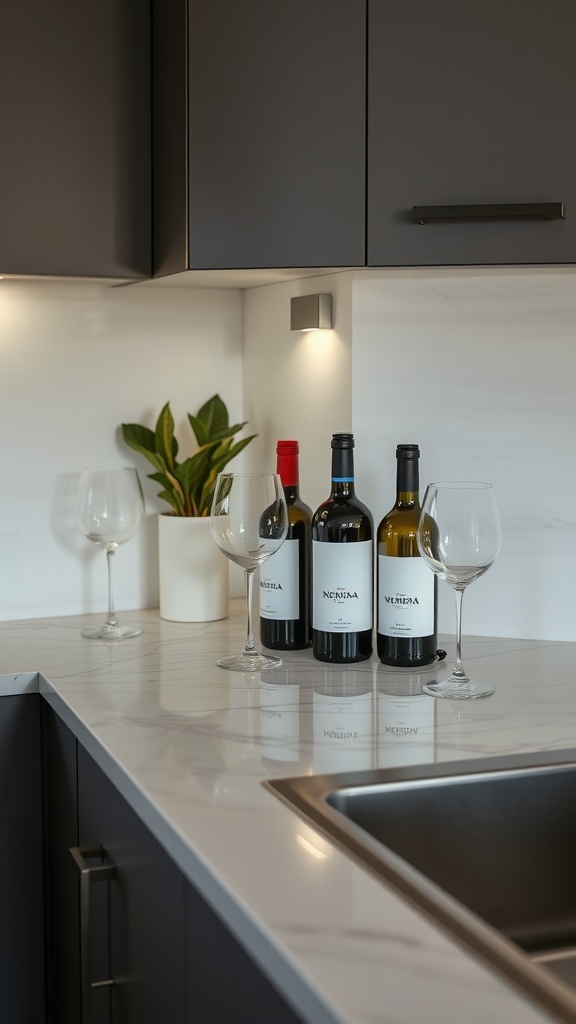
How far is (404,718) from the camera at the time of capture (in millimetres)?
1341

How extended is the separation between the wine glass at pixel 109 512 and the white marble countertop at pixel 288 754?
0.13 meters

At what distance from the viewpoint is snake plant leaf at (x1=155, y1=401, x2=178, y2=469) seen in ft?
6.41

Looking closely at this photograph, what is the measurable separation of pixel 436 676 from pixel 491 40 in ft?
2.92

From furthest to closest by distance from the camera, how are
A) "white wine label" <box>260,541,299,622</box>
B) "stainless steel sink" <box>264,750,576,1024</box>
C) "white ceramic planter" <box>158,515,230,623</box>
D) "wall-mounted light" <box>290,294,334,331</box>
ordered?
1. "white ceramic planter" <box>158,515,230,623</box>
2. "wall-mounted light" <box>290,294,334,331</box>
3. "white wine label" <box>260,541,299,622</box>
4. "stainless steel sink" <box>264,750,576,1024</box>

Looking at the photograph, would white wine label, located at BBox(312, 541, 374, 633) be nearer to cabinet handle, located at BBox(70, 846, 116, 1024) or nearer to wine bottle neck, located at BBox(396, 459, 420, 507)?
wine bottle neck, located at BBox(396, 459, 420, 507)

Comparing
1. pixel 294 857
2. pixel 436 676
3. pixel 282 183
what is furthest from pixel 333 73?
pixel 294 857

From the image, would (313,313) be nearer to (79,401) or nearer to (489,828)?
(79,401)

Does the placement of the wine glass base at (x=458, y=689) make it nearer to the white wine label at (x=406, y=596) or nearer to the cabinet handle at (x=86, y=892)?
the white wine label at (x=406, y=596)

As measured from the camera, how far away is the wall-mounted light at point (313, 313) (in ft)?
5.82

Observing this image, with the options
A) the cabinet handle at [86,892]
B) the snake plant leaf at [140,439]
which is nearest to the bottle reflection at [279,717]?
the cabinet handle at [86,892]

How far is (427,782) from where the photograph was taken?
3.64 feet

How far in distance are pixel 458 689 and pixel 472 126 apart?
2.54ft

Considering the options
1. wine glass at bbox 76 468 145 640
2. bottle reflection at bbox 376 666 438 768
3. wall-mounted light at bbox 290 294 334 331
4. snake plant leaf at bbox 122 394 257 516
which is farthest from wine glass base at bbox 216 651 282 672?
wall-mounted light at bbox 290 294 334 331

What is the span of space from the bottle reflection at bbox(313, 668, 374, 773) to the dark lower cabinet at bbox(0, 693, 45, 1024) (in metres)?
0.44
